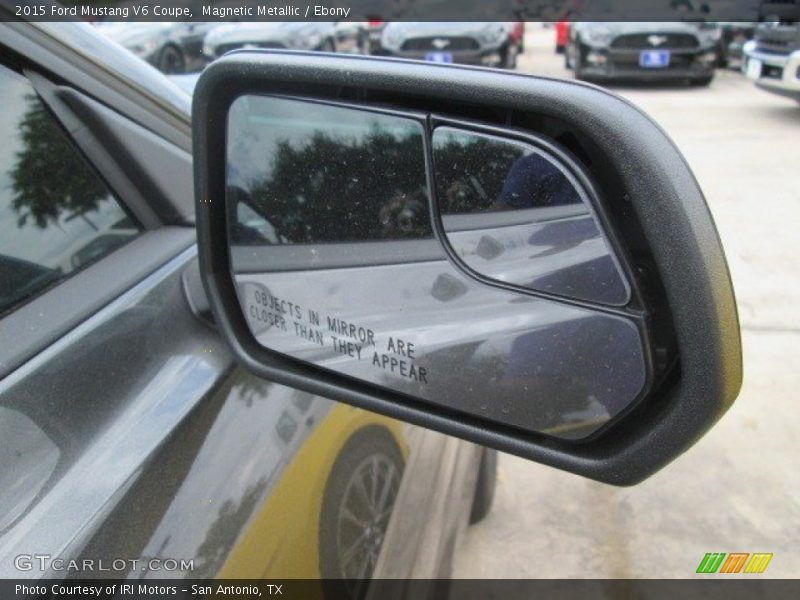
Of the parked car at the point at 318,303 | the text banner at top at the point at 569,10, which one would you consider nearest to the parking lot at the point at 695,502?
the parked car at the point at 318,303

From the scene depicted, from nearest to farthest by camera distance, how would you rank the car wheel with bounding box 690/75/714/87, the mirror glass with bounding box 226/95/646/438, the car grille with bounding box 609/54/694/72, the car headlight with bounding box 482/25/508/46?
the mirror glass with bounding box 226/95/646/438
the car grille with bounding box 609/54/694/72
the car headlight with bounding box 482/25/508/46
the car wheel with bounding box 690/75/714/87

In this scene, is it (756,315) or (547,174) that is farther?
(756,315)

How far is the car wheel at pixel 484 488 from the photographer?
276 centimetres

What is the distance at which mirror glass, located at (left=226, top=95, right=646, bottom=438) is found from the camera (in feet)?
2.75

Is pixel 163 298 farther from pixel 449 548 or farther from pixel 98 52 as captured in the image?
pixel 449 548

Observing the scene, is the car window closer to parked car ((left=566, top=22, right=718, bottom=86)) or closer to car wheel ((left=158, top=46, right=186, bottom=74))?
car wheel ((left=158, top=46, right=186, bottom=74))

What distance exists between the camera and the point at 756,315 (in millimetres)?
4684

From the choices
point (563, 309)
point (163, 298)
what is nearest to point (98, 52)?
point (163, 298)

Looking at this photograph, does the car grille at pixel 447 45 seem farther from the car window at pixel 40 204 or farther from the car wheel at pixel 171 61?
the car window at pixel 40 204

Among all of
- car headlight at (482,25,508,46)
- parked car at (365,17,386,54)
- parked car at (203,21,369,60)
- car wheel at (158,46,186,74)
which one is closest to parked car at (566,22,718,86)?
car headlight at (482,25,508,46)

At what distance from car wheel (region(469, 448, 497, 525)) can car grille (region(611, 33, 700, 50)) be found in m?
10.3

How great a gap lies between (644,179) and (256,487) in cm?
78

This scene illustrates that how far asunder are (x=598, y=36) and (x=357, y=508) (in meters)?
11.7

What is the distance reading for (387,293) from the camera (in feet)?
3.30
